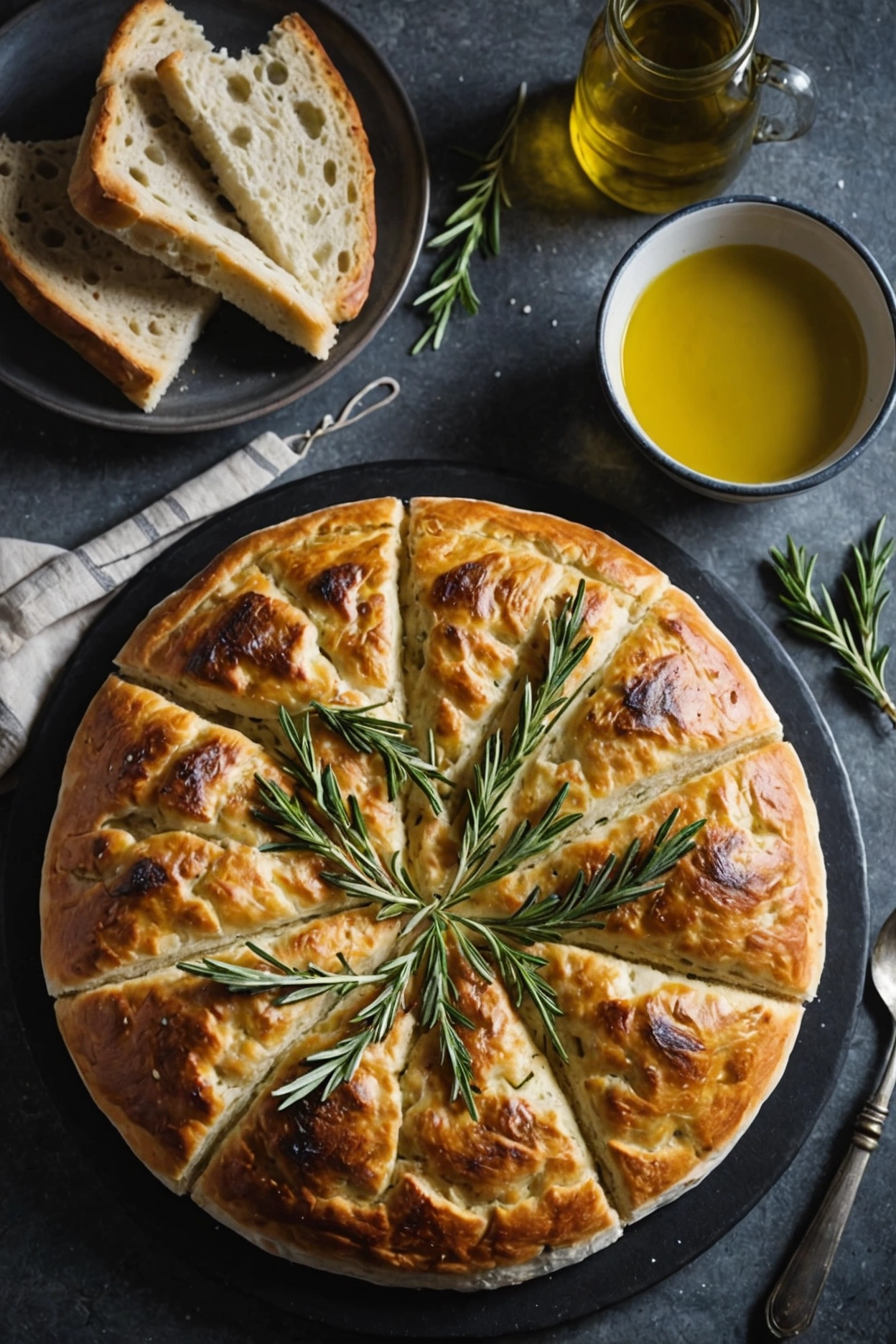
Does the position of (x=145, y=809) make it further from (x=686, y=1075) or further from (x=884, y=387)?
(x=884, y=387)

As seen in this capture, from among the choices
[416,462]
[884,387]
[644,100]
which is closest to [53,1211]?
[416,462]

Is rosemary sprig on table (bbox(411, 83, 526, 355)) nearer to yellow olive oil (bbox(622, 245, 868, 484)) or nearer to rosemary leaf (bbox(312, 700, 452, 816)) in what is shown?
yellow olive oil (bbox(622, 245, 868, 484))

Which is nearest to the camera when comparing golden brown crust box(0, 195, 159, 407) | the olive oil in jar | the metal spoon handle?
the olive oil in jar

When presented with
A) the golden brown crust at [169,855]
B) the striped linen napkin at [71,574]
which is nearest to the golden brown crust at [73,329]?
the striped linen napkin at [71,574]

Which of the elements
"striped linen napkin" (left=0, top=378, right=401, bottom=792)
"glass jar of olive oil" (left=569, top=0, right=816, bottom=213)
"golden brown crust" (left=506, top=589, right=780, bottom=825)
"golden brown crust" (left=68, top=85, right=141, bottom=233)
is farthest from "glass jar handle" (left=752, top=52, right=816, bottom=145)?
"golden brown crust" (left=68, top=85, right=141, bottom=233)

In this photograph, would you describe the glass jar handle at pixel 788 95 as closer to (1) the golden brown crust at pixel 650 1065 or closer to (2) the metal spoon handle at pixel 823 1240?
(1) the golden brown crust at pixel 650 1065
